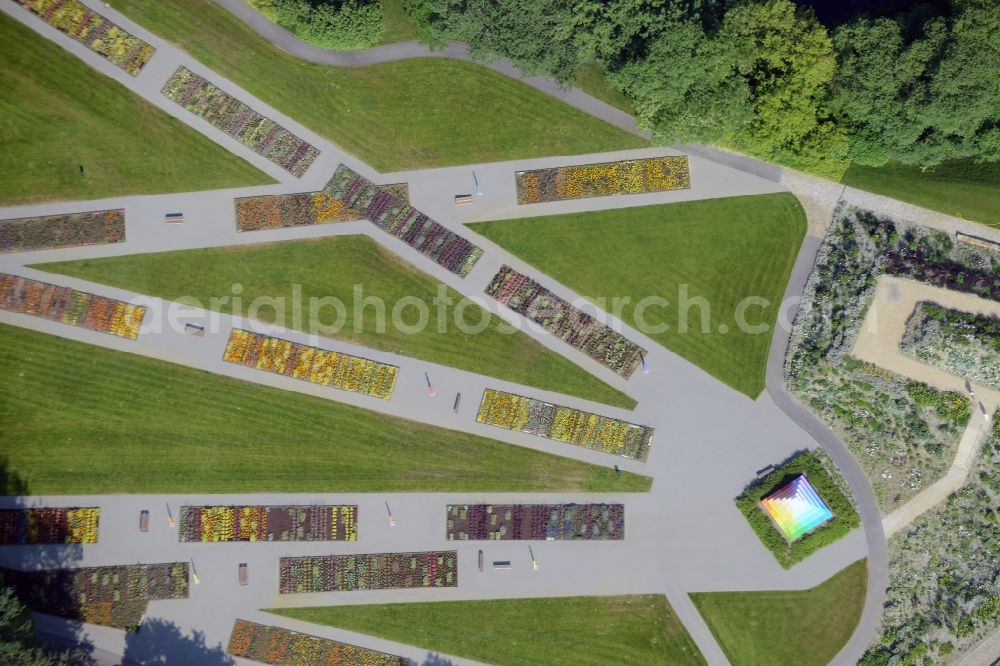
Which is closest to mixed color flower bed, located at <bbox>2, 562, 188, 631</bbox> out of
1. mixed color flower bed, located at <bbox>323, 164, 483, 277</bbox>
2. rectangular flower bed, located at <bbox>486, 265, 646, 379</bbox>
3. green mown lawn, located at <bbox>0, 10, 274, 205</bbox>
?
green mown lawn, located at <bbox>0, 10, 274, 205</bbox>

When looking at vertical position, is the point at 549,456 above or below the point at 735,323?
below

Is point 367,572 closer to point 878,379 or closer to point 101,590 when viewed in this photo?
point 101,590

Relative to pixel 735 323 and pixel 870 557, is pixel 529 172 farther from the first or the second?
pixel 870 557

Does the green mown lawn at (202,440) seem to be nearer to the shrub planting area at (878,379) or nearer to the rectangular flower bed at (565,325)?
the rectangular flower bed at (565,325)

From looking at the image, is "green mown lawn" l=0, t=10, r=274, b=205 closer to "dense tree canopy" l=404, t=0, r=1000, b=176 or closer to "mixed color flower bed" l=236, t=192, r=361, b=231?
"mixed color flower bed" l=236, t=192, r=361, b=231

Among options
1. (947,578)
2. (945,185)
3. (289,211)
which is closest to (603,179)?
(289,211)

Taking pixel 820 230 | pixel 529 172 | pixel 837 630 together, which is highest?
pixel 529 172

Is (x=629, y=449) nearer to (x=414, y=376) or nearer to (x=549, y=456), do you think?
(x=549, y=456)

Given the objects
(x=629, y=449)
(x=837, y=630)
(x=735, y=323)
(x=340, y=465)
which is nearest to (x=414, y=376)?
(x=340, y=465)
